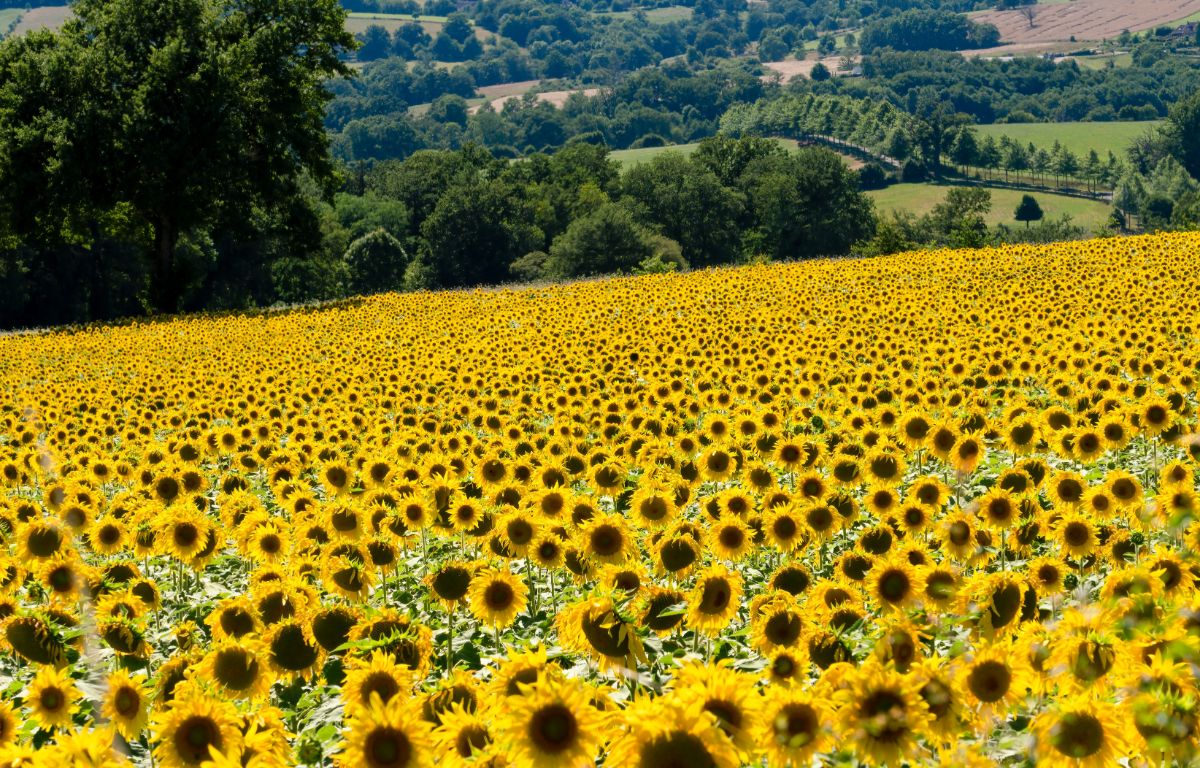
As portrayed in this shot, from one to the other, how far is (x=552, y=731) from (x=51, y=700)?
2819 millimetres

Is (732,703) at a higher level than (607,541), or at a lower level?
higher

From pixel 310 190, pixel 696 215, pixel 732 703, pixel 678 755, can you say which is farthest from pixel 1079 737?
pixel 310 190

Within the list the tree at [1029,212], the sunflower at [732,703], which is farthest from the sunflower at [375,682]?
the tree at [1029,212]

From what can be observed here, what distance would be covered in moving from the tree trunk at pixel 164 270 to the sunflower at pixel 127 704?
40.0 metres

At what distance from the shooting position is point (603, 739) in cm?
354

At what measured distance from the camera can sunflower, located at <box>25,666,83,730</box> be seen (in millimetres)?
5059

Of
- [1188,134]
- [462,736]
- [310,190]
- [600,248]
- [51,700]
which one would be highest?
[462,736]

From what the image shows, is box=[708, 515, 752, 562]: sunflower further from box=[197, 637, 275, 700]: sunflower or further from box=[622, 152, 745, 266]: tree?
box=[622, 152, 745, 266]: tree

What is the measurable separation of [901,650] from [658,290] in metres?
25.2

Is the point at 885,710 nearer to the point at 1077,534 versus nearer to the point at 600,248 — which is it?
the point at 1077,534

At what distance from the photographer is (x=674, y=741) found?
333 centimetres

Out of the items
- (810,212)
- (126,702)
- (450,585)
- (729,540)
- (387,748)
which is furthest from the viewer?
(810,212)

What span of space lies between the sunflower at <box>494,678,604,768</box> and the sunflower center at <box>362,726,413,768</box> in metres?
0.36

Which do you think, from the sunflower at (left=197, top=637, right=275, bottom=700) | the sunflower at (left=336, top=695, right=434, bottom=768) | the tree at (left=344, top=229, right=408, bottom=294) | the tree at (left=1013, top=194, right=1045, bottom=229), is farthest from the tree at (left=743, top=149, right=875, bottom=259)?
the sunflower at (left=336, top=695, right=434, bottom=768)
